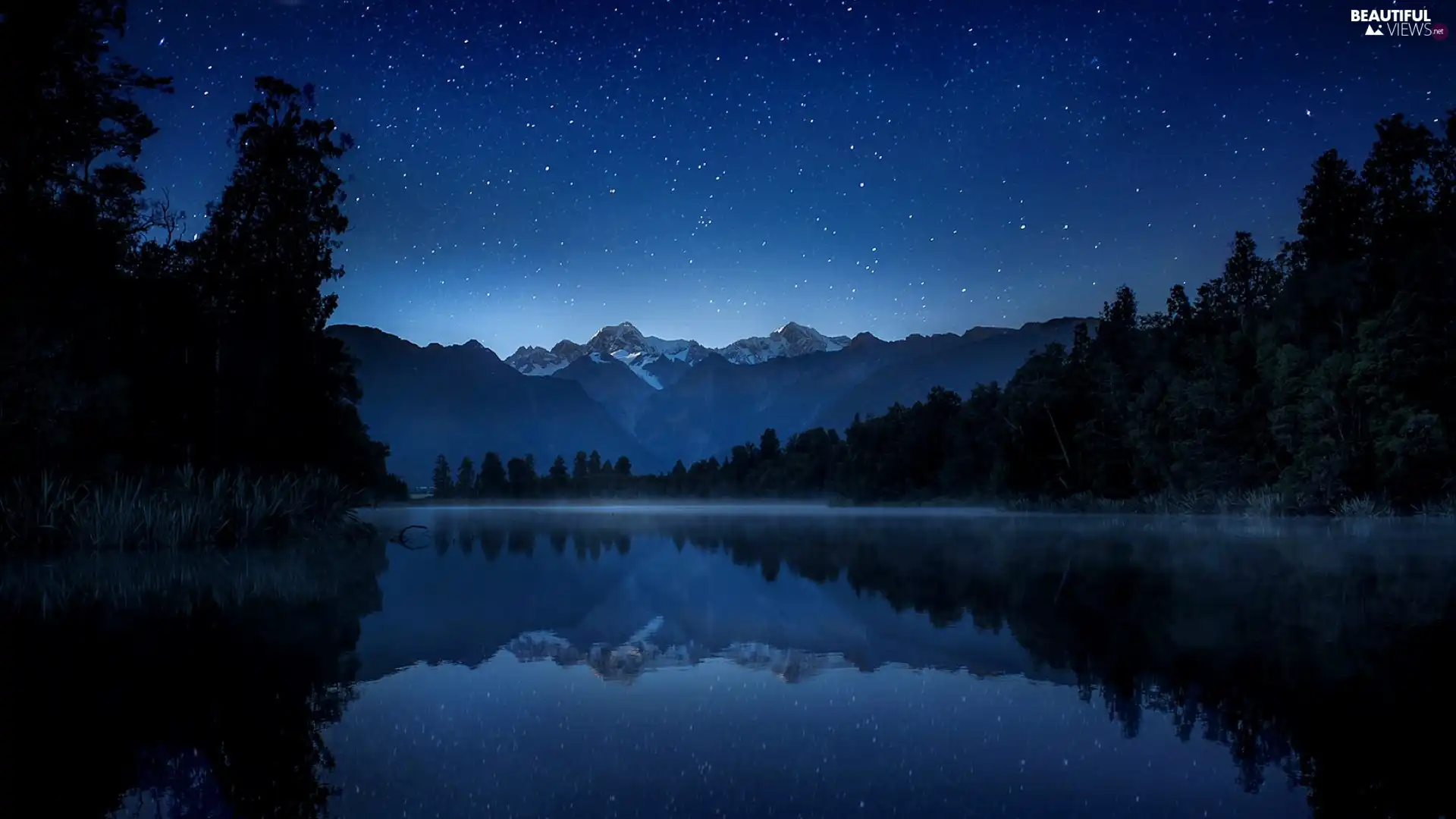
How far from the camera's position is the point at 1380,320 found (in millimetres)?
48188

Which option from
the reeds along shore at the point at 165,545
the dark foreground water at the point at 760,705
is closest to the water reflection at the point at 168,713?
the dark foreground water at the point at 760,705

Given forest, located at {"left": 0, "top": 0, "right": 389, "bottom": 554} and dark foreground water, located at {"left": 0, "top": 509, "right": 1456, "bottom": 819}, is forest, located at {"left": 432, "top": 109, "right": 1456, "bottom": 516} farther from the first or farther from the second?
forest, located at {"left": 0, "top": 0, "right": 389, "bottom": 554}

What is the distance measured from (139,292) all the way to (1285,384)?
56.9 metres

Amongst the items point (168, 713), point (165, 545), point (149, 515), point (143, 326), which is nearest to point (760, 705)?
point (168, 713)

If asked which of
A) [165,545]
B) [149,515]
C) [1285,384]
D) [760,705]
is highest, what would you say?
[1285,384]

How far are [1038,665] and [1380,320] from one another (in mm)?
48628

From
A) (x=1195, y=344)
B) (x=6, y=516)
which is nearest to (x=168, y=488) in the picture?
(x=6, y=516)

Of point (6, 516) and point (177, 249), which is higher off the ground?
point (177, 249)

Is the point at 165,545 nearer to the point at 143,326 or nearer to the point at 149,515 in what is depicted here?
the point at 149,515

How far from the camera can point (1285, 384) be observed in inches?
2172

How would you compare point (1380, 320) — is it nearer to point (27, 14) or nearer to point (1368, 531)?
point (1368, 531)

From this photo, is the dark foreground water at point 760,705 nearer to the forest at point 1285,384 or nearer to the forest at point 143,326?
the forest at point 143,326

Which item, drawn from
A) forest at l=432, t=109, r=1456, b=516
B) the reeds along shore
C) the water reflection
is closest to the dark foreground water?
the water reflection

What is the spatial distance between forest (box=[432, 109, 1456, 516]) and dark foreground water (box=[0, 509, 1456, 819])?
36369 mm
